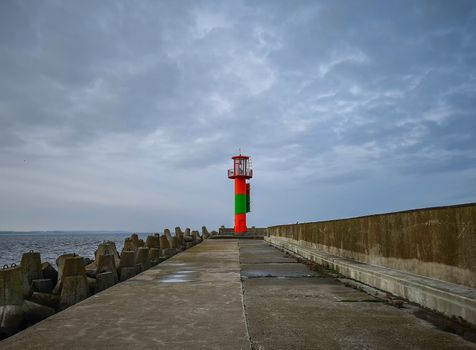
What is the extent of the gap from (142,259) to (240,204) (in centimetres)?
1898

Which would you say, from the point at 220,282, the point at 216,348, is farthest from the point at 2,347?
the point at 220,282

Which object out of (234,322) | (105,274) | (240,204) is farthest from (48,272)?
(240,204)

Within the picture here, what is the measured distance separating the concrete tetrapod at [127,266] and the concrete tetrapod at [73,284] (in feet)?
7.19

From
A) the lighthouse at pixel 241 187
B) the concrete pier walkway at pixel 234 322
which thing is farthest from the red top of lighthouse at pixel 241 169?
the concrete pier walkway at pixel 234 322

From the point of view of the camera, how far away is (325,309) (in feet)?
13.2

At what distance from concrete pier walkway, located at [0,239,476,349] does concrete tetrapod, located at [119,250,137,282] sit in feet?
9.17

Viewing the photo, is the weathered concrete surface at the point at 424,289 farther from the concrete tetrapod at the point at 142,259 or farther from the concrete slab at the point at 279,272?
the concrete tetrapod at the point at 142,259

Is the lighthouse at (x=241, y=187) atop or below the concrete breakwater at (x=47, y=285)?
atop

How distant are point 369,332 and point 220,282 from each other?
318 centimetres

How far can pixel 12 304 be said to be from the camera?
4.57 metres

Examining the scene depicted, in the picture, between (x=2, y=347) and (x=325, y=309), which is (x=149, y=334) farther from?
(x=325, y=309)

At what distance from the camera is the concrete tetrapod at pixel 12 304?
4410 millimetres

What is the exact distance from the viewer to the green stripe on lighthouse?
2798 centimetres

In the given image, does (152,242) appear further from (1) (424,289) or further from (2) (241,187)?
(2) (241,187)
